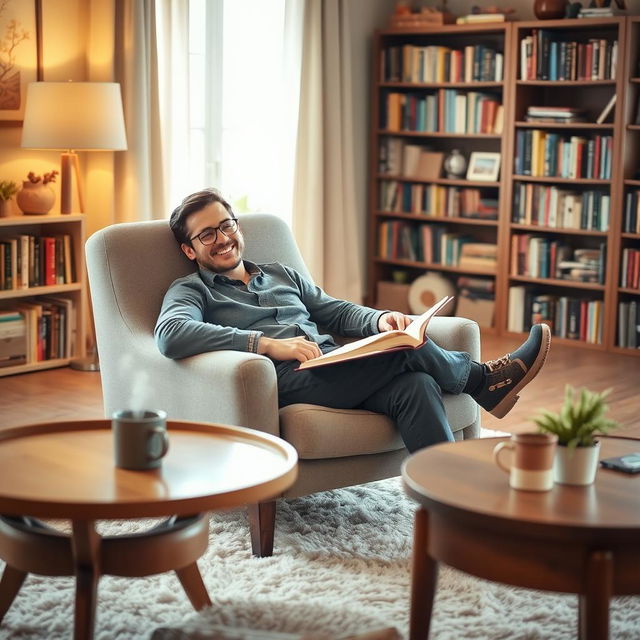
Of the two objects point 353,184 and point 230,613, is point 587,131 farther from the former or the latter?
point 230,613

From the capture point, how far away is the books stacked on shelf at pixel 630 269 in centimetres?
550

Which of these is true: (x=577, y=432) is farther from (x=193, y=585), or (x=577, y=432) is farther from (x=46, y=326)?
(x=46, y=326)

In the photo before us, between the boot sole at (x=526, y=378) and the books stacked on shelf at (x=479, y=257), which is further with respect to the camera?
the books stacked on shelf at (x=479, y=257)

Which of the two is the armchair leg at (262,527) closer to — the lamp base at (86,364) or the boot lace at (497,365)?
the boot lace at (497,365)

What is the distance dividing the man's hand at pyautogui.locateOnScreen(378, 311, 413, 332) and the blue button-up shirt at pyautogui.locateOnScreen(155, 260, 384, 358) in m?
0.03

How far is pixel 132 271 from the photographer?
3092mm

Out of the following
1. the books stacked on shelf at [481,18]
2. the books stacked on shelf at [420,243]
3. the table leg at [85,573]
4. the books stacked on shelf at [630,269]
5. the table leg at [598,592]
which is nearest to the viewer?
the table leg at [598,592]

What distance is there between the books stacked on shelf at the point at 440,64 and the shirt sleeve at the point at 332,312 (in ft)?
9.57

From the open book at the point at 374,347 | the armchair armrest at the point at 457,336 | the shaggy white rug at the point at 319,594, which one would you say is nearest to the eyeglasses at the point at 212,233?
the open book at the point at 374,347

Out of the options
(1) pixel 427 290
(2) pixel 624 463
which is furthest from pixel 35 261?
(2) pixel 624 463

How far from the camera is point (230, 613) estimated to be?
1.83 m

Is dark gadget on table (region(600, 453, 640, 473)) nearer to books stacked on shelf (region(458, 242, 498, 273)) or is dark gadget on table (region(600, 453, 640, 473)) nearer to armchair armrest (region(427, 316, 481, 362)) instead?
armchair armrest (region(427, 316, 481, 362))

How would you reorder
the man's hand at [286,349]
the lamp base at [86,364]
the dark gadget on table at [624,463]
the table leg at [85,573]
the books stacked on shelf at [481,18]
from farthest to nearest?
the books stacked on shelf at [481,18]
the lamp base at [86,364]
the man's hand at [286,349]
the dark gadget on table at [624,463]
the table leg at [85,573]

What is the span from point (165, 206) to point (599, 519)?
3702 mm
